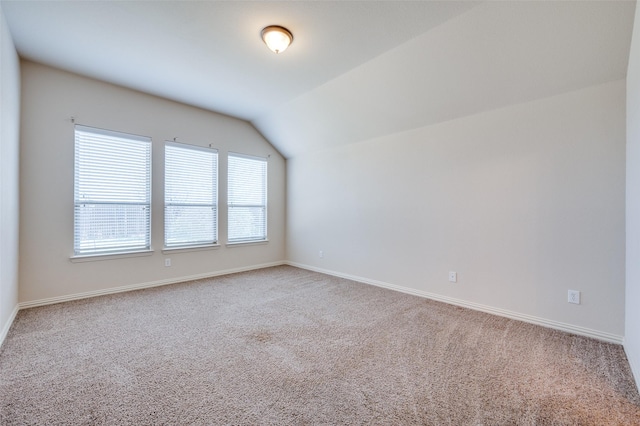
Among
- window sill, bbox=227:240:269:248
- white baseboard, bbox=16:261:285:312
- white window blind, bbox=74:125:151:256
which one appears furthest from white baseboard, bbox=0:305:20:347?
window sill, bbox=227:240:269:248

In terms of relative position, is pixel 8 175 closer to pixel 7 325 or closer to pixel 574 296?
pixel 7 325

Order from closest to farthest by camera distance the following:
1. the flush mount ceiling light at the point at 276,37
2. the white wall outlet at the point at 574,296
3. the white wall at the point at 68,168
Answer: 1. the flush mount ceiling light at the point at 276,37
2. the white wall outlet at the point at 574,296
3. the white wall at the point at 68,168

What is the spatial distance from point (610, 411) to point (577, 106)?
2.49m

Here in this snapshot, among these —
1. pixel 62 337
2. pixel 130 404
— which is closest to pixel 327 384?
pixel 130 404

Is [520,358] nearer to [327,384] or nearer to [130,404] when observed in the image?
[327,384]

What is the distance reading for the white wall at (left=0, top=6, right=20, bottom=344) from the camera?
7.85 feet

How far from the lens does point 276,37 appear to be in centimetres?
256

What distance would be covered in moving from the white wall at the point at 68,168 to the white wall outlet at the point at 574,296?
4.71m

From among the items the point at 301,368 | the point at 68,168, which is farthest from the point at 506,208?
the point at 68,168

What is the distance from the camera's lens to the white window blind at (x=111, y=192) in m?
3.55

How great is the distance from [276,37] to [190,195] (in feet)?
9.54

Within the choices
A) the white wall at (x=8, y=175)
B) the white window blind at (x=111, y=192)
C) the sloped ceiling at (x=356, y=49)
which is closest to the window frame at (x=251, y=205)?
A: the white window blind at (x=111, y=192)

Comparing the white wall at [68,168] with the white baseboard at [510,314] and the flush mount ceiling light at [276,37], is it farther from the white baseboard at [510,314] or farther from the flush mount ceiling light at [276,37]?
the white baseboard at [510,314]

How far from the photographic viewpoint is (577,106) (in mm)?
2645
